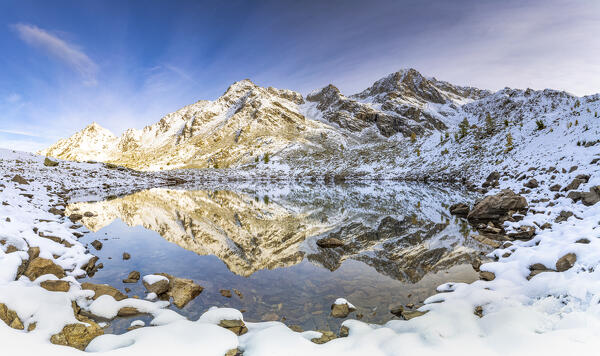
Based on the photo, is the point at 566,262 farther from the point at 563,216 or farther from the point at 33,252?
the point at 33,252

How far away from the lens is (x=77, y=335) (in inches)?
215

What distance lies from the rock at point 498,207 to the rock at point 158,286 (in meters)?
17.2

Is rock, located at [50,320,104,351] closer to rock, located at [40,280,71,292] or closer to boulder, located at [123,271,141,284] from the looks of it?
rock, located at [40,280,71,292]

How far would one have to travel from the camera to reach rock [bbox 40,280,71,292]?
7418 mm

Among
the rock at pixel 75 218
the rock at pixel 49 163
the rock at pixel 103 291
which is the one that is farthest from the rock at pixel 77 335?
the rock at pixel 49 163

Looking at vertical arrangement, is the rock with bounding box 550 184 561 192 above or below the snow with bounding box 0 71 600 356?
above

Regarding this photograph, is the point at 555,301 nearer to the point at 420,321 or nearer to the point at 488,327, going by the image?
the point at 488,327

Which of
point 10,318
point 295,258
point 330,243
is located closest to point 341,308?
point 295,258

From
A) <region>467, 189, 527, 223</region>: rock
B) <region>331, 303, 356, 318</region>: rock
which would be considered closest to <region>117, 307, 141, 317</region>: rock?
<region>331, 303, 356, 318</region>: rock

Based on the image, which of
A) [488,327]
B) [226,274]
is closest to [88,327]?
[226,274]

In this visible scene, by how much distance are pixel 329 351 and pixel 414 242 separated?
383 inches

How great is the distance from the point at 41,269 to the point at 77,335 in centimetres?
451

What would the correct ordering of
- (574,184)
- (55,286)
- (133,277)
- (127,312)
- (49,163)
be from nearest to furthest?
(127,312) < (55,286) < (133,277) < (574,184) < (49,163)

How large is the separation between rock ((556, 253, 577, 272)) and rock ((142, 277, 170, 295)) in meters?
11.8
